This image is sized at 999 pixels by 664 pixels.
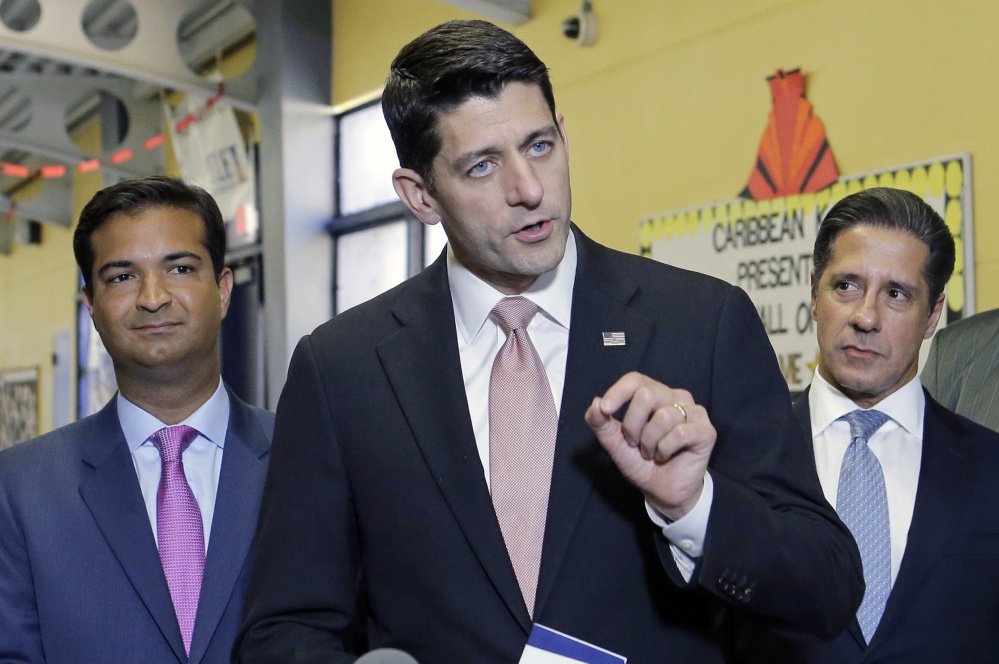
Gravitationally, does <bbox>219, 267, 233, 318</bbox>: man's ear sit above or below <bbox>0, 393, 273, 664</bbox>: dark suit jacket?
above

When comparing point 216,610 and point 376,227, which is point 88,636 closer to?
point 216,610

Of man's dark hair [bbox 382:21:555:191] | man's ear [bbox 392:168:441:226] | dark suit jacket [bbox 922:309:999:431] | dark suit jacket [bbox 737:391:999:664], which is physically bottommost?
dark suit jacket [bbox 737:391:999:664]

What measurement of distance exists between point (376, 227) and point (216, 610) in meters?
5.63

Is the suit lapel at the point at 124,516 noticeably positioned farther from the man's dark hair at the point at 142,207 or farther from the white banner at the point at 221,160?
the white banner at the point at 221,160

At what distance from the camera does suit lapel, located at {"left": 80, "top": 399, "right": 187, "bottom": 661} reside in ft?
5.82

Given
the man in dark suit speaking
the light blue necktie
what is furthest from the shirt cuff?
the light blue necktie

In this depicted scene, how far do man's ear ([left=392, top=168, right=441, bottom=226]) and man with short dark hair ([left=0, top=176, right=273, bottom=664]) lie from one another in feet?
1.70

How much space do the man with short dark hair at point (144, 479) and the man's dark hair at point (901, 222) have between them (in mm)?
1025

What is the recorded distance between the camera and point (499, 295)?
148 centimetres

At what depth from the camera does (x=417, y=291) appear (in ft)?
5.12

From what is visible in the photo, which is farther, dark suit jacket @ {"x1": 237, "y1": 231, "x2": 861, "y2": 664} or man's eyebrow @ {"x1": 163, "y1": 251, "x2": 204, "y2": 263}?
man's eyebrow @ {"x1": 163, "y1": 251, "x2": 204, "y2": 263}

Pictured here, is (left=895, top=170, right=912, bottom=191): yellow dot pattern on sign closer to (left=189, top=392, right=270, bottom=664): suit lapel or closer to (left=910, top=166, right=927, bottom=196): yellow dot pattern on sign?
(left=910, top=166, right=927, bottom=196): yellow dot pattern on sign

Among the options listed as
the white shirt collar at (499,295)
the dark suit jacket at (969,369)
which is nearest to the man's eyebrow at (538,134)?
the white shirt collar at (499,295)

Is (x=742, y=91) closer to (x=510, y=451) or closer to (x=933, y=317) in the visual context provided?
(x=933, y=317)
